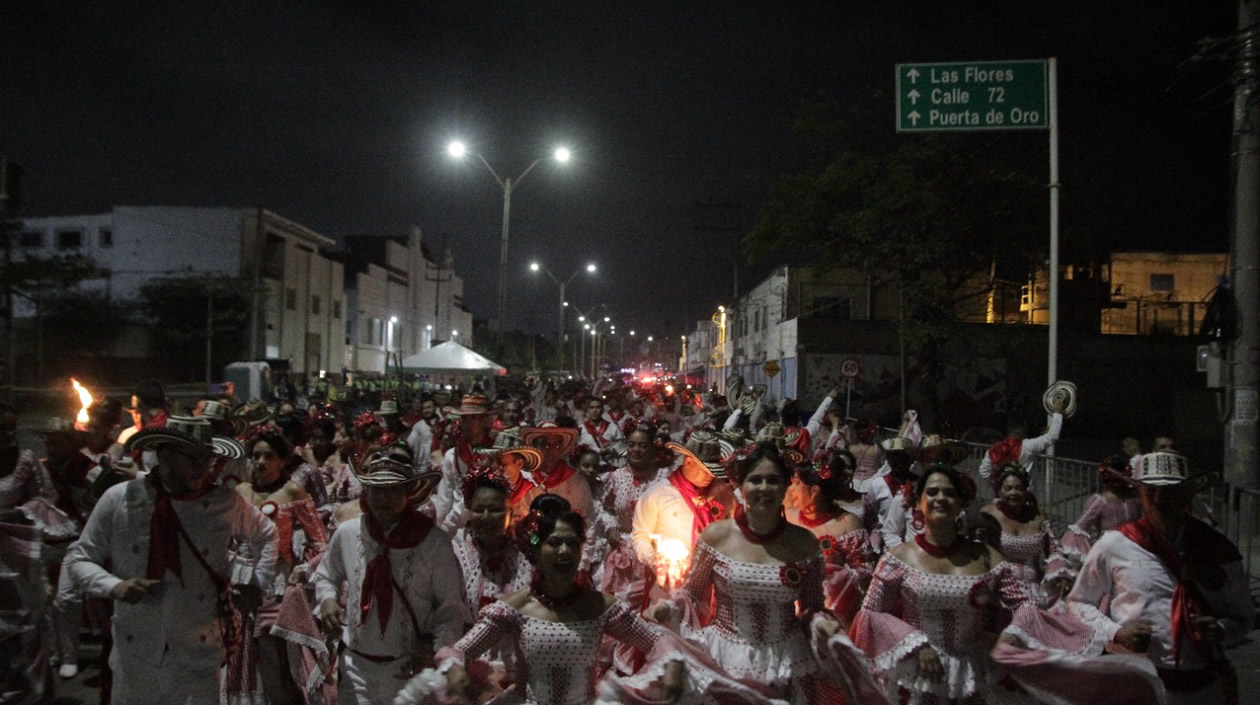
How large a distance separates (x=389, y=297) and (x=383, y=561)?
223 ft

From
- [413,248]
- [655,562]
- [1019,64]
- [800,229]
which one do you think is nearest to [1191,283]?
[800,229]

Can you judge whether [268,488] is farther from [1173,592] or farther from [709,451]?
[1173,592]

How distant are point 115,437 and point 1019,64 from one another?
1260 cm

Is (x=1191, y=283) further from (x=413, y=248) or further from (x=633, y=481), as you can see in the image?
(x=413, y=248)

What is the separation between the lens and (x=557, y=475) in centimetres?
822

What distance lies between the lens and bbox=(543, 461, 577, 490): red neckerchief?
814 centimetres

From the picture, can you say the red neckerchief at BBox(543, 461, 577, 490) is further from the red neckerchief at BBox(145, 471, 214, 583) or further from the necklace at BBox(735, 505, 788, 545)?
the red neckerchief at BBox(145, 471, 214, 583)

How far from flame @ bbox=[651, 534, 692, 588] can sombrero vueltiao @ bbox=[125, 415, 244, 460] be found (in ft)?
9.79

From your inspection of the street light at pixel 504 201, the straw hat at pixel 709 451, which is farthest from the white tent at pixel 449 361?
the straw hat at pixel 709 451

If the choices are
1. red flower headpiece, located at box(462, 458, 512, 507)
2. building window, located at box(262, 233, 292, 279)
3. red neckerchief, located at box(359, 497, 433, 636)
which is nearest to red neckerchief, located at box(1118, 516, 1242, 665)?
red flower headpiece, located at box(462, 458, 512, 507)

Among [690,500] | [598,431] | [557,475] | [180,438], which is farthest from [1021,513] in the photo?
[598,431]

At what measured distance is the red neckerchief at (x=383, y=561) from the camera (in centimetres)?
480

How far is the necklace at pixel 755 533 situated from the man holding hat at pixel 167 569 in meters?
2.64

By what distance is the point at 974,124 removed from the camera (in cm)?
1312
